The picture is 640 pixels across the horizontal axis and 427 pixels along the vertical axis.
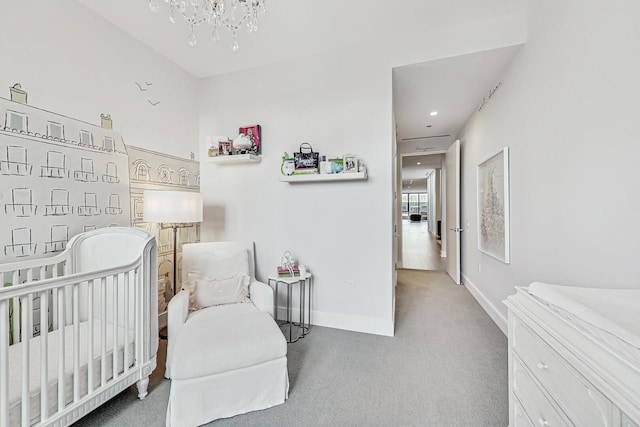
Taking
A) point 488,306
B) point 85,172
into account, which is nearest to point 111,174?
point 85,172

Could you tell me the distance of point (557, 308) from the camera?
86cm

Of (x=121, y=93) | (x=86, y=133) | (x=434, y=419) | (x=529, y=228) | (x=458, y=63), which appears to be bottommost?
(x=434, y=419)

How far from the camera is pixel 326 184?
2.57 metres

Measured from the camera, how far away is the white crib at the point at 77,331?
106 centimetres

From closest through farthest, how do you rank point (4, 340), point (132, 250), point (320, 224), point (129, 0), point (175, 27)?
point (4, 340), point (132, 250), point (129, 0), point (175, 27), point (320, 224)

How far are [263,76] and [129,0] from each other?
1170mm

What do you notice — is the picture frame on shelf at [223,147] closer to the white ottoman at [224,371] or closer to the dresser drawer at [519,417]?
the white ottoman at [224,371]

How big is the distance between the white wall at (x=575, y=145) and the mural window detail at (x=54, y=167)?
10.3ft

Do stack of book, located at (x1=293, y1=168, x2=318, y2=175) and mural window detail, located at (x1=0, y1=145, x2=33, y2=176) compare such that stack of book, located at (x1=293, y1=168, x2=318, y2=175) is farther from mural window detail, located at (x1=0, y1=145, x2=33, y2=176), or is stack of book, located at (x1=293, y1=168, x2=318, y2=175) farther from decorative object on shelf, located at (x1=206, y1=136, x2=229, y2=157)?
mural window detail, located at (x1=0, y1=145, x2=33, y2=176)

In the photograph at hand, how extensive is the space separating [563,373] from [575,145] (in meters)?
1.30

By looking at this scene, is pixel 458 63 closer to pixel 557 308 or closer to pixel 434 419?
pixel 557 308

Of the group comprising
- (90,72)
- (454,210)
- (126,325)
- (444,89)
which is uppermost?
(444,89)

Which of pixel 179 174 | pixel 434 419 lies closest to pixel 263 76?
pixel 179 174

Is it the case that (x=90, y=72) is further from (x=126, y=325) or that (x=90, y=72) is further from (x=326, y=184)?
(x=326, y=184)
